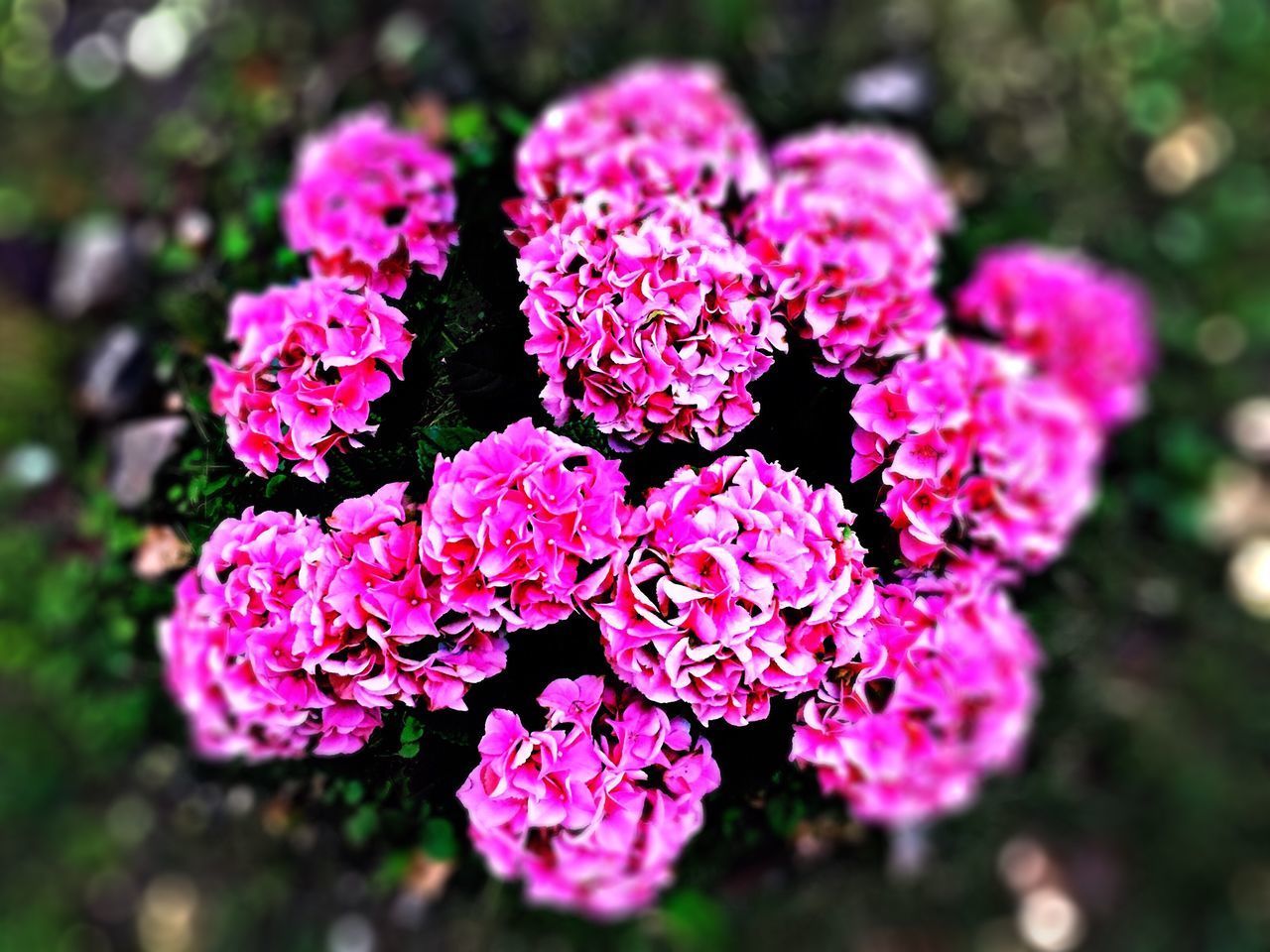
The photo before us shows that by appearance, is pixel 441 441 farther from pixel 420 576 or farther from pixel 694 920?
pixel 694 920

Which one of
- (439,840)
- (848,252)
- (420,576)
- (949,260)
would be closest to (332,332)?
(420,576)

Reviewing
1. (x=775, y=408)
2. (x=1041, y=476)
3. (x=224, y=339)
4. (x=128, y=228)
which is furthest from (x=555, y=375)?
(x=128, y=228)

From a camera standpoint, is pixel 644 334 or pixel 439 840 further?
pixel 439 840

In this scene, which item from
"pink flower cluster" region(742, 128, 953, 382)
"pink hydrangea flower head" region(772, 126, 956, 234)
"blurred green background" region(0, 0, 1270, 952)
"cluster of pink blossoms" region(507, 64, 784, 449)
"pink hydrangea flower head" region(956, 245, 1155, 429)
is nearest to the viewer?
"cluster of pink blossoms" region(507, 64, 784, 449)

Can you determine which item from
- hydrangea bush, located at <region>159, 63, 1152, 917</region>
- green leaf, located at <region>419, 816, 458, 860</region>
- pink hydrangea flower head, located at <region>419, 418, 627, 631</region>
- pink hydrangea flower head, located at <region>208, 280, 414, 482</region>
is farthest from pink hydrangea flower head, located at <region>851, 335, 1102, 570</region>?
green leaf, located at <region>419, 816, 458, 860</region>

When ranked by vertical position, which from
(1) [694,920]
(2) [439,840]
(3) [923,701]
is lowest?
(1) [694,920]

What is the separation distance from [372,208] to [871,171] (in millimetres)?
983

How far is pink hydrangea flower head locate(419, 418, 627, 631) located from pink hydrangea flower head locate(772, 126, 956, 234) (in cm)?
90

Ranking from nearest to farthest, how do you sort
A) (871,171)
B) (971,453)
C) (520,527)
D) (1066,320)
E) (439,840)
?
(520,527), (971,453), (439,840), (871,171), (1066,320)

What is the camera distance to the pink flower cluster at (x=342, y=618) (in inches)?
45.2

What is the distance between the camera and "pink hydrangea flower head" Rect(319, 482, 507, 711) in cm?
114

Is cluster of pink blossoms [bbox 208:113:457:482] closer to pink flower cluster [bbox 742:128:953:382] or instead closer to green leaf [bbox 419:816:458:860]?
pink flower cluster [bbox 742:128:953:382]

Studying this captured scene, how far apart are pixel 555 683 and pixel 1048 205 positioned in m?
2.29

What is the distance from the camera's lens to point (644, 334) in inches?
47.6
